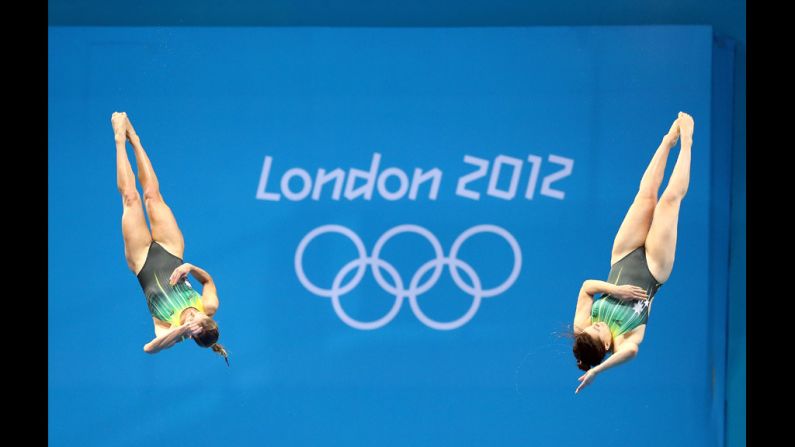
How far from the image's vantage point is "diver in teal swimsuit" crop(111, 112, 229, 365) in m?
5.84

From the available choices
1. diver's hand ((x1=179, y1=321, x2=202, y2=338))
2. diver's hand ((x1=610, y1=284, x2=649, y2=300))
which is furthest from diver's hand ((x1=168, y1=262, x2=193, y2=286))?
diver's hand ((x1=610, y1=284, x2=649, y2=300))

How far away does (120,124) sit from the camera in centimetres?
601

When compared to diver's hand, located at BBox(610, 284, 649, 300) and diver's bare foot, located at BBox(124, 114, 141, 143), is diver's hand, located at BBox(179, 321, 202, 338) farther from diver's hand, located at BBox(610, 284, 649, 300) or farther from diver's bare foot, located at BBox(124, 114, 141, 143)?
diver's hand, located at BBox(610, 284, 649, 300)

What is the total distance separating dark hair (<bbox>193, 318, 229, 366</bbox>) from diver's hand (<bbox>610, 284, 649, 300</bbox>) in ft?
7.72

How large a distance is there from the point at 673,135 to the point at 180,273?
306 cm

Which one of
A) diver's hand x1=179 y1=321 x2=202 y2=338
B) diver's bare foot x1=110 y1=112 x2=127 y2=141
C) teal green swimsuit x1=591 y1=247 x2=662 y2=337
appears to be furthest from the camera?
diver's bare foot x1=110 y1=112 x2=127 y2=141

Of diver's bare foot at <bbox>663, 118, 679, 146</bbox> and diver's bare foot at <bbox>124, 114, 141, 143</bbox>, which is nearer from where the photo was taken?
diver's bare foot at <bbox>663, 118, 679, 146</bbox>

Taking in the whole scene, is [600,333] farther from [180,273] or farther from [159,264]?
[159,264]

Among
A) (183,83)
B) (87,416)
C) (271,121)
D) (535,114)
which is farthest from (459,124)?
(87,416)

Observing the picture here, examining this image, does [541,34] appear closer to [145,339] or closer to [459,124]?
[459,124]

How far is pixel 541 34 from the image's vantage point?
5887 mm

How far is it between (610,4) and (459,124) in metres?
1.17

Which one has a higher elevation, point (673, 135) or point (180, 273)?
point (673, 135)

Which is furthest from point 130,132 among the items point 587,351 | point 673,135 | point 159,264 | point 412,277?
point 673,135
